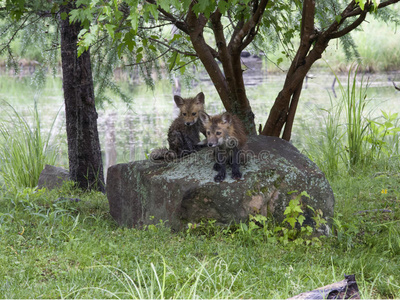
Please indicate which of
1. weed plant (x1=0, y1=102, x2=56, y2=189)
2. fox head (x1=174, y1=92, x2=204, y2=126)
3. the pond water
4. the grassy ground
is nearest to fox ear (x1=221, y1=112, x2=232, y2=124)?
fox head (x1=174, y1=92, x2=204, y2=126)

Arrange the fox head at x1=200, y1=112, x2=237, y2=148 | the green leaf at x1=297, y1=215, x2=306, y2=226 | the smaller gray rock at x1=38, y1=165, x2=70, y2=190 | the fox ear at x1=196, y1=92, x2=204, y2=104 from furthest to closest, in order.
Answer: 1. the smaller gray rock at x1=38, y1=165, x2=70, y2=190
2. the fox ear at x1=196, y1=92, x2=204, y2=104
3. the fox head at x1=200, y1=112, x2=237, y2=148
4. the green leaf at x1=297, y1=215, x2=306, y2=226

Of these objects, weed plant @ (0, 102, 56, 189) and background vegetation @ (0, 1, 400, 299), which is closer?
background vegetation @ (0, 1, 400, 299)

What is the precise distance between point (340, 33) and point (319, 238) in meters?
2.42

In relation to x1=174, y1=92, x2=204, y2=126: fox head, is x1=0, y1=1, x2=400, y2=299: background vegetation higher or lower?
lower

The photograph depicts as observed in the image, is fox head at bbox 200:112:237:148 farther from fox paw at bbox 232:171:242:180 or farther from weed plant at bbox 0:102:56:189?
weed plant at bbox 0:102:56:189

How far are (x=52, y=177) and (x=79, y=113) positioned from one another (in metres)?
1.36

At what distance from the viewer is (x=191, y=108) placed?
16.9ft

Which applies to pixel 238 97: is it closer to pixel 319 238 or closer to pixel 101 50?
pixel 319 238

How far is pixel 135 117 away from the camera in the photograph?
1401 cm

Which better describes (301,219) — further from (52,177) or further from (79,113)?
(52,177)

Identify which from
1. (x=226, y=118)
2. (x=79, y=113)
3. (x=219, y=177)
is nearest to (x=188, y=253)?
(x=219, y=177)

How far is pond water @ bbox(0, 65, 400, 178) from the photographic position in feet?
36.2

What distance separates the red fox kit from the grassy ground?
2.26 ft

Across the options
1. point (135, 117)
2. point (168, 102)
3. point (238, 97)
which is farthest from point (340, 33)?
point (168, 102)
